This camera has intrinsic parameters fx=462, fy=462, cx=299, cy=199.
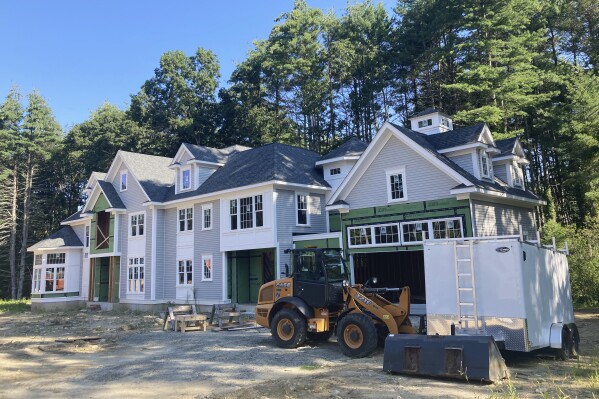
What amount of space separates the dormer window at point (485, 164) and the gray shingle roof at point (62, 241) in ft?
97.8

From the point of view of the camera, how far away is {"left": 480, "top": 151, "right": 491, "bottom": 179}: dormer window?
66.1ft

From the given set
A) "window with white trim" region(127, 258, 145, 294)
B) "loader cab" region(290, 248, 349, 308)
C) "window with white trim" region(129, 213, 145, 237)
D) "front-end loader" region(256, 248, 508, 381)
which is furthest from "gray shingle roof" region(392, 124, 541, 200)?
"window with white trim" region(127, 258, 145, 294)

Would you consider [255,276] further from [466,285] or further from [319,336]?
[466,285]

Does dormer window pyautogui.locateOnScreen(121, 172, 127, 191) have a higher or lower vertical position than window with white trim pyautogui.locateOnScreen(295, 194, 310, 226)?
higher

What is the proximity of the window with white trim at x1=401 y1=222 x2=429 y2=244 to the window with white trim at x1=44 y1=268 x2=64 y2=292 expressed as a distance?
27.1 meters

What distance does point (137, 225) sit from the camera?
30312 millimetres

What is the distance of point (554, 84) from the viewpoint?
32469mm

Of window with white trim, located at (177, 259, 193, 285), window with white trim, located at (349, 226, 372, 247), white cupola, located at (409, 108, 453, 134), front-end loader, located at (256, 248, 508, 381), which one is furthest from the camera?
window with white trim, located at (177, 259, 193, 285)

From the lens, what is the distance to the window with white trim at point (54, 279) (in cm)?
3403

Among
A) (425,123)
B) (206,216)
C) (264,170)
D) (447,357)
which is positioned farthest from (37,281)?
(447,357)

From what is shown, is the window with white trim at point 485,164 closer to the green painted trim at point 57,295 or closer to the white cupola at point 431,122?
the white cupola at point 431,122

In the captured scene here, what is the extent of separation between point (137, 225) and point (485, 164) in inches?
848

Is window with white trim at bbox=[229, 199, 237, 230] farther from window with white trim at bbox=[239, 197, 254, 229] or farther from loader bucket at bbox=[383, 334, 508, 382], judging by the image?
loader bucket at bbox=[383, 334, 508, 382]

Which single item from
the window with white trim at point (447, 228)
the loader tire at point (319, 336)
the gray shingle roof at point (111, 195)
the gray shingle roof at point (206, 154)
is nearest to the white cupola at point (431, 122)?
the window with white trim at point (447, 228)
